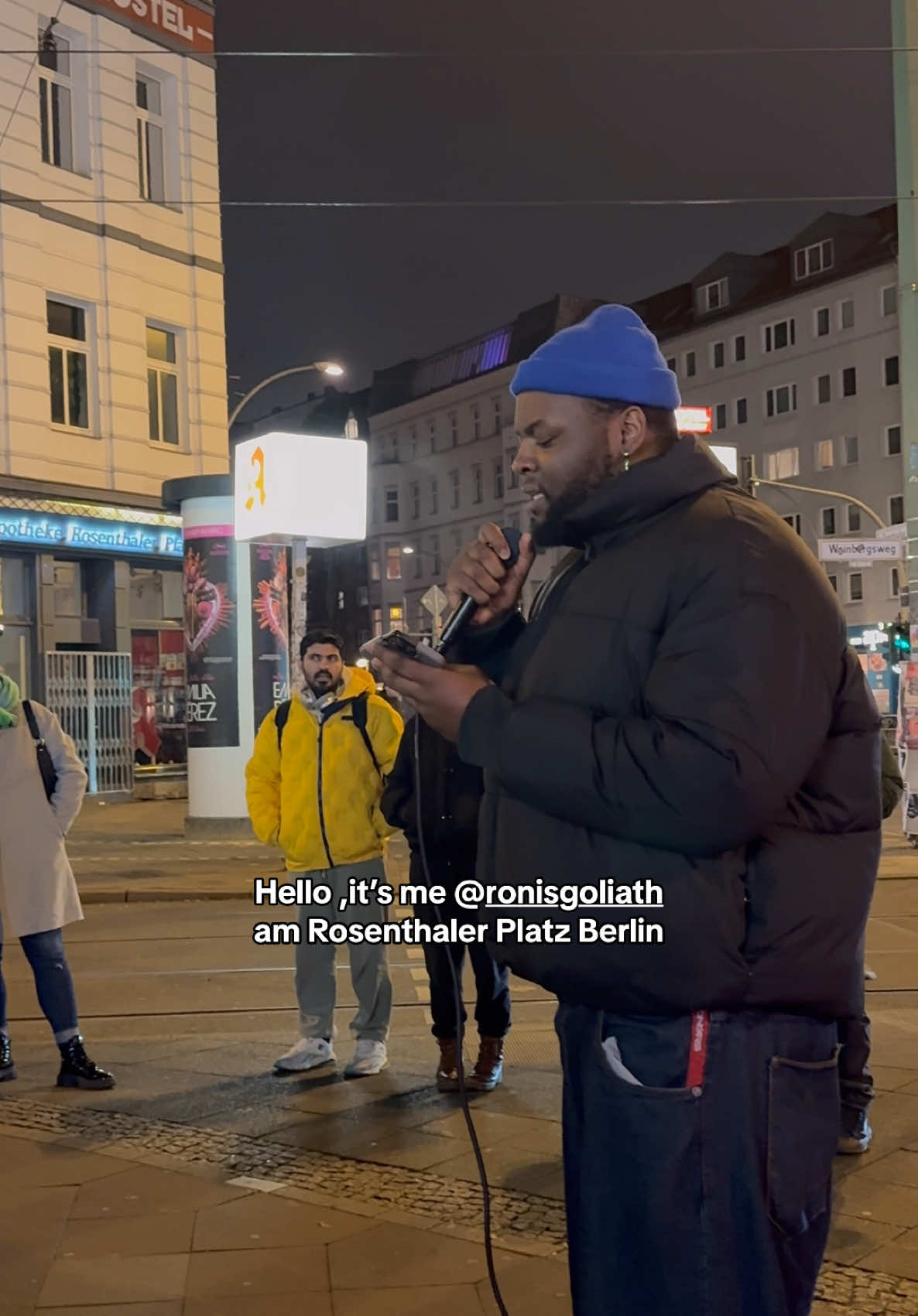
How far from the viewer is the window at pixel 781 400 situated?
5656 cm

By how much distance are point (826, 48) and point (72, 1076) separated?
11.5m

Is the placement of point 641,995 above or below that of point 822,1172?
above

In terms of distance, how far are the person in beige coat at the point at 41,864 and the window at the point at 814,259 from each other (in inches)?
2035

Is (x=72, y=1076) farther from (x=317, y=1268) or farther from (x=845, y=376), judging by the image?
(x=845, y=376)

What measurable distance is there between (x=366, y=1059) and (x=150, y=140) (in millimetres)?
21923

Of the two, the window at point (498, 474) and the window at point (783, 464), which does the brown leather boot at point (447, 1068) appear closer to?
the window at point (783, 464)

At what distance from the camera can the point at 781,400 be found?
57.1 metres

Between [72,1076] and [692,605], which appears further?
[72,1076]

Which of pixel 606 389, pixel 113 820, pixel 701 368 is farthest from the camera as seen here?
pixel 701 368

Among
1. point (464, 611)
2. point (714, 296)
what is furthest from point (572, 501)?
point (714, 296)

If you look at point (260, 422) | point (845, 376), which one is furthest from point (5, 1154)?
point (260, 422)

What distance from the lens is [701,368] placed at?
59.8 meters

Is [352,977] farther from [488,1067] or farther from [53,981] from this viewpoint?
[53,981]

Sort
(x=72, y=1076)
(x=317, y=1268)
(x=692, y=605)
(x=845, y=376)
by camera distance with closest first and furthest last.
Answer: (x=692, y=605), (x=317, y=1268), (x=72, y=1076), (x=845, y=376)
